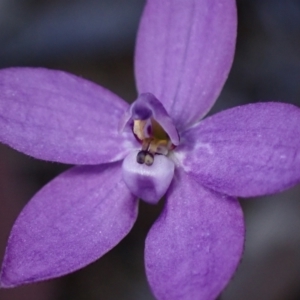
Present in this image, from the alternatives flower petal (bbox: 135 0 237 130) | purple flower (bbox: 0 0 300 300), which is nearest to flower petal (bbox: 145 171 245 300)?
purple flower (bbox: 0 0 300 300)

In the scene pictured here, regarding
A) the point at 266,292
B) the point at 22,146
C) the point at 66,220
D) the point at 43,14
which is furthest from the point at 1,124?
the point at 43,14

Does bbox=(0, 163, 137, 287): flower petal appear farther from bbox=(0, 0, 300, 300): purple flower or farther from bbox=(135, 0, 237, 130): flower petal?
bbox=(135, 0, 237, 130): flower petal

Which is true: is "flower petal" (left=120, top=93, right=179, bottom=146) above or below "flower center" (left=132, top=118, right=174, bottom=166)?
above

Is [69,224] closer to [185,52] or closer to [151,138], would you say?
[151,138]

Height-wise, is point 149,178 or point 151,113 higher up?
point 151,113

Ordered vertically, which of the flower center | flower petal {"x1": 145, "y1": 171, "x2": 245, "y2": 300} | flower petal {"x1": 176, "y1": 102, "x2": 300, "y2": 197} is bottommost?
flower petal {"x1": 145, "y1": 171, "x2": 245, "y2": 300}

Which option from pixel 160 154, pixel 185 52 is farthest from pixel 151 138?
pixel 185 52
